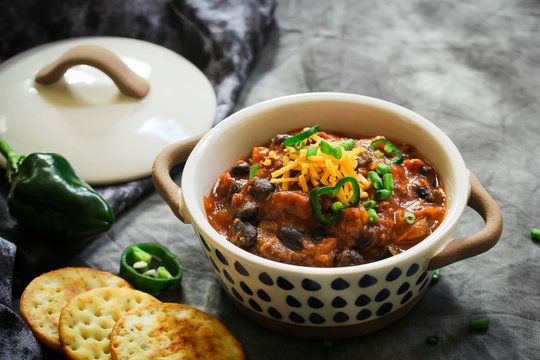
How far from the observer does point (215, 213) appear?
2.30 m

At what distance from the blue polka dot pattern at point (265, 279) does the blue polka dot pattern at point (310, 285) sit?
0.32ft

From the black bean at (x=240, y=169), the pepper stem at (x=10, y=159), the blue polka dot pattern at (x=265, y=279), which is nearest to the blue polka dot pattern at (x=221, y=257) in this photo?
the blue polka dot pattern at (x=265, y=279)

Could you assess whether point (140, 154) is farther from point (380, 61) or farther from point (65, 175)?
point (380, 61)

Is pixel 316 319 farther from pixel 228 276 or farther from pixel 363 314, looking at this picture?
pixel 228 276

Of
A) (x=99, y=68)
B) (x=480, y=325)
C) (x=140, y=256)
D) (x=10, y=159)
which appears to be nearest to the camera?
(x=480, y=325)

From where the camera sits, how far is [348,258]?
205 centimetres

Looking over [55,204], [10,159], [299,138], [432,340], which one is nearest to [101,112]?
[10,159]

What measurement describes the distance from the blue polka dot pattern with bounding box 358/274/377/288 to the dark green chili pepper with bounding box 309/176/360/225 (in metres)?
0.20

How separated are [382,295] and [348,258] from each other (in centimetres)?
16

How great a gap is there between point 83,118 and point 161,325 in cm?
110

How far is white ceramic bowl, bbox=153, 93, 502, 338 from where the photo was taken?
201 centimetres

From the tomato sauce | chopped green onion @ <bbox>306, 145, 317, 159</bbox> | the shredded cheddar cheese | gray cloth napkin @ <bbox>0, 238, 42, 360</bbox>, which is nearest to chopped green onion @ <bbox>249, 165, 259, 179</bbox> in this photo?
the tomato sauce

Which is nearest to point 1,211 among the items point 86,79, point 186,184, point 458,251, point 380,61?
point 86,79

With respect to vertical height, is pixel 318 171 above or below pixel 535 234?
above
